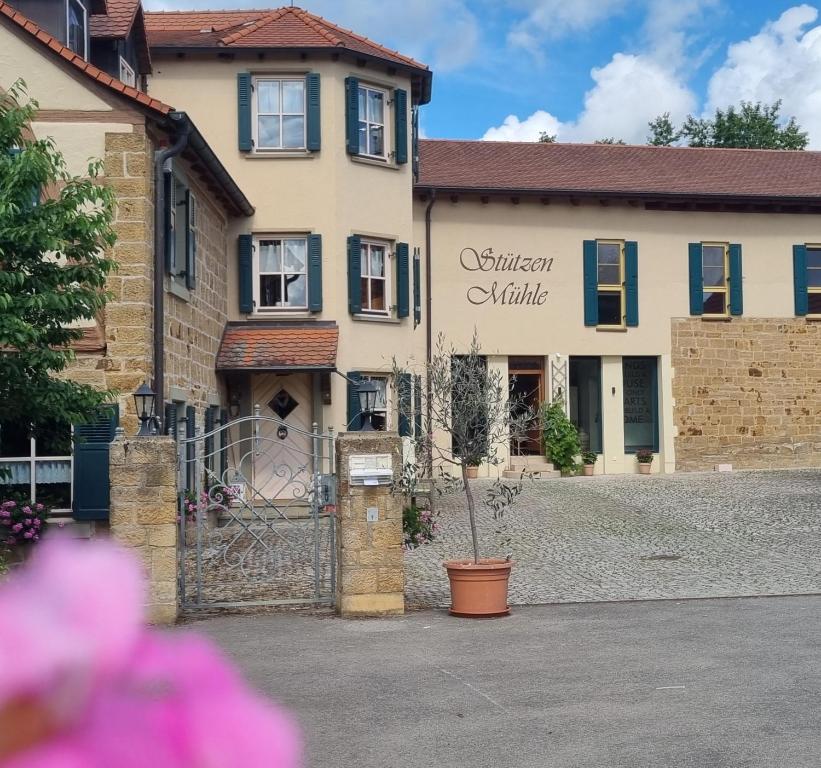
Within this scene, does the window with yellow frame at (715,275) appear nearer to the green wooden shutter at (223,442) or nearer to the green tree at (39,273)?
the green wooden shutter at (223,442)

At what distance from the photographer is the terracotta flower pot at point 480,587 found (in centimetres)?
1033

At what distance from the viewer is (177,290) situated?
50.3 ft

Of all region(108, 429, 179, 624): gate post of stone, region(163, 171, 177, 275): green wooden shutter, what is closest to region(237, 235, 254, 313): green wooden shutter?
region(163, 171, 177, 275): green wooden shutter

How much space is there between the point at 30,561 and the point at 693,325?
84.8ft

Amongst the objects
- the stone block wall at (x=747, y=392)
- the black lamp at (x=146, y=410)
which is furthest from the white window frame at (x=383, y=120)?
the black lamp at (x=146, y=410)

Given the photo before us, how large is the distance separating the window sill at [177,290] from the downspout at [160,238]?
52cm

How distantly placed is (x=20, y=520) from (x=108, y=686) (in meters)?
13.1

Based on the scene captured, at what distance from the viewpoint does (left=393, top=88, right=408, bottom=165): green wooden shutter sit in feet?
68.9

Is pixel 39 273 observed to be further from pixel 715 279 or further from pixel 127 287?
pixel 715 279

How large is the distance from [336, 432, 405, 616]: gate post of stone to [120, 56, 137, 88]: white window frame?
364 inches

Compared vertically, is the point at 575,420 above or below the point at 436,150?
below

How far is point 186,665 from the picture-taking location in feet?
1.29

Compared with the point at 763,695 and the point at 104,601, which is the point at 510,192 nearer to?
the point at 763,695

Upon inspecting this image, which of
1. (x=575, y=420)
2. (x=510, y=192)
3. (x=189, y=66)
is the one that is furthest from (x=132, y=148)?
(x=575, y=420)
